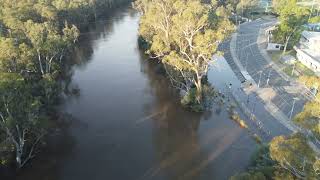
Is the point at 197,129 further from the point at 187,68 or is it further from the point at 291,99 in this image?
the point at 291,99

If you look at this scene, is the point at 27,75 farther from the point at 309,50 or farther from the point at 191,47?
the point at 309,50

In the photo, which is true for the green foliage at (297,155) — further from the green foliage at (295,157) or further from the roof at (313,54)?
the roof at (313,54)

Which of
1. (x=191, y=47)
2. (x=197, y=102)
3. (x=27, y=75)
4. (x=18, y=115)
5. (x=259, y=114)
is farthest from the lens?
(x=197, y=102)

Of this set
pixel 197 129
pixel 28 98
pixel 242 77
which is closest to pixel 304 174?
pixel 197 129

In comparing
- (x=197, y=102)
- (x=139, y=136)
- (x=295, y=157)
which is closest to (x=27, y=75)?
(x=139, y=136)

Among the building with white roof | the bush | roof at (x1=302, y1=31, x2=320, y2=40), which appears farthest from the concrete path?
roof at (x1=302, y1=31, x2=320, y2=40)

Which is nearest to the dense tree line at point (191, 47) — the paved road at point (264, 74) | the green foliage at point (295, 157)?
the paved road at point (264, 74)

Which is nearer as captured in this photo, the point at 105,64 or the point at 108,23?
the point at 105,64
